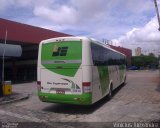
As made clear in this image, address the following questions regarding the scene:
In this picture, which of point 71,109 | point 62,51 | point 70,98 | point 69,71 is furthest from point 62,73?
point 71,109

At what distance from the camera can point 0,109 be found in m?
11.5

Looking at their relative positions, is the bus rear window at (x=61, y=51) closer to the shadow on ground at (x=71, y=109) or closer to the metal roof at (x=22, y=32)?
the shadow on ground at (x=71, y=109)

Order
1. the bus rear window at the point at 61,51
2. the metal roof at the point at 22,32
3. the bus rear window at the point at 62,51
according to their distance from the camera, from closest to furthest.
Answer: the bus rear window at the point at 62,51
the bus rear window at the point at 61,51
the metal roof at the point at 22,32

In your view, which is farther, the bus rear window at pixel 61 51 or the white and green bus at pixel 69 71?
the bus rear window at pixel 61 51

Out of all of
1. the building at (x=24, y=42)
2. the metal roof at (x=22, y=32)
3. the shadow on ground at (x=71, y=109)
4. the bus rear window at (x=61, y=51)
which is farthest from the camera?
the building at (x=24, y=42)

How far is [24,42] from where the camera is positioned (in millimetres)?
26922

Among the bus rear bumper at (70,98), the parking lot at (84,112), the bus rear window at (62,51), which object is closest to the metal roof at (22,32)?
the parking lot at (84,112)

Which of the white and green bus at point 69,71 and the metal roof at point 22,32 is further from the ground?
the metal roof at point 22,32

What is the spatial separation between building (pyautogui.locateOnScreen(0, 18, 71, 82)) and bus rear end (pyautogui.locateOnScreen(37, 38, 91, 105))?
13260 millimetres

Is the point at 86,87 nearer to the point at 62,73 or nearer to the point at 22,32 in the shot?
the point at 62,73

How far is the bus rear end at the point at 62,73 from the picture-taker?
1034cm

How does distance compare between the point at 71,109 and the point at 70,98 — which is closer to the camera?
the point at 70,98

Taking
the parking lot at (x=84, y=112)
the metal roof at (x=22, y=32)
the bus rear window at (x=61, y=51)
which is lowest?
the parking lot at (x=84, y=112)

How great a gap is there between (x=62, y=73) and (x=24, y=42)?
17141mm
